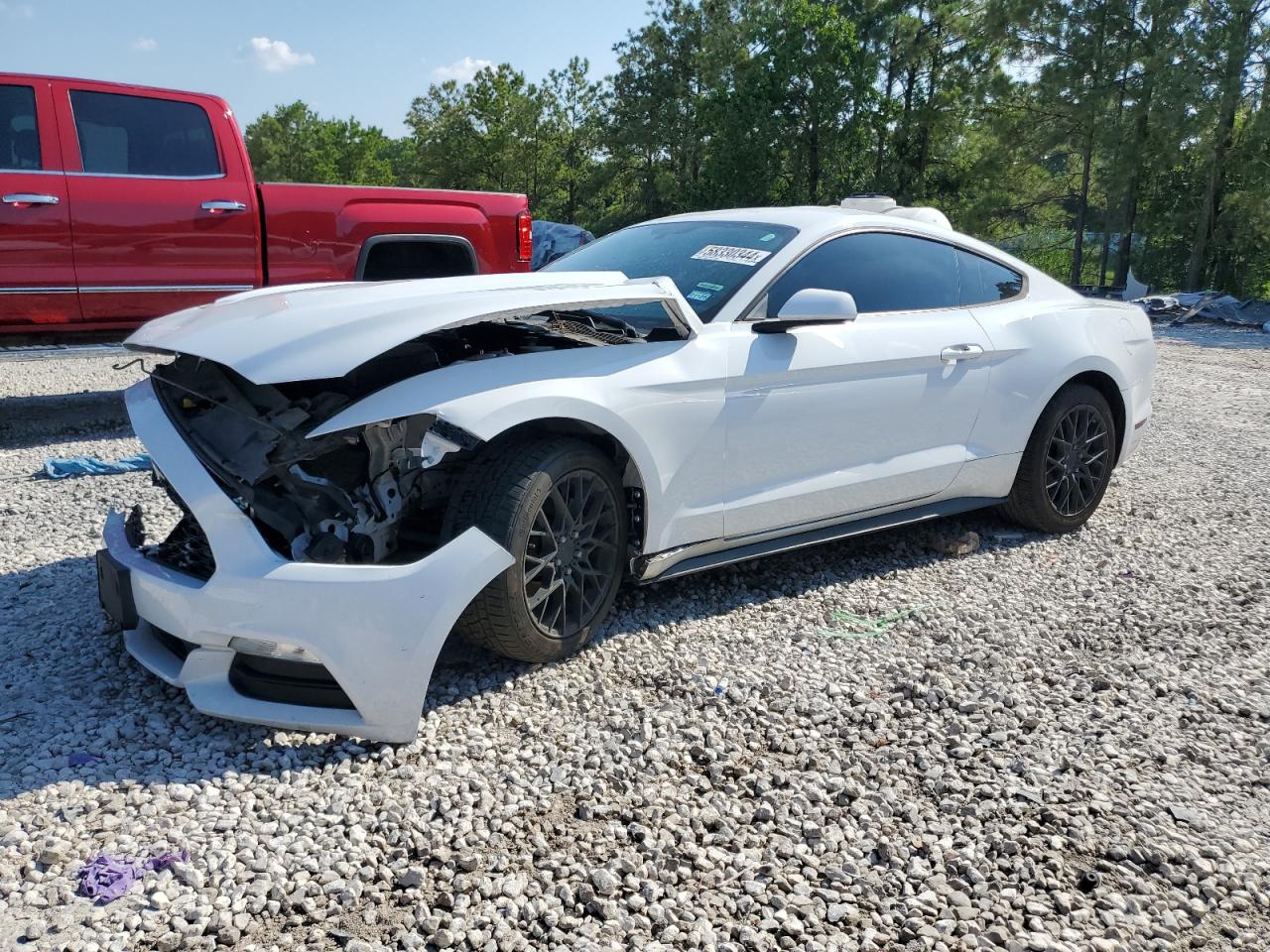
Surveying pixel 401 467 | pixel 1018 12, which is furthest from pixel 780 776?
pixel 1018 12

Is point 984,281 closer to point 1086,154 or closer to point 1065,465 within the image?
point 1065,465

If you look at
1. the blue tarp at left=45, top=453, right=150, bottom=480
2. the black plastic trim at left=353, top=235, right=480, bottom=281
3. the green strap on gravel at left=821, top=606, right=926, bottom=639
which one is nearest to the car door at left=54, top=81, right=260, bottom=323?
the black plastic trim at left=353, top=235, right=480, bottom=281

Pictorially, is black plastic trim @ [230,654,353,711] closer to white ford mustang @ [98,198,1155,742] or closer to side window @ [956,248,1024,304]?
white ford mustang @ [98,198,1155,742]

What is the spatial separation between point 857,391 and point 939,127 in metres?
36.4

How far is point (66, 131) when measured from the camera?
6.68m

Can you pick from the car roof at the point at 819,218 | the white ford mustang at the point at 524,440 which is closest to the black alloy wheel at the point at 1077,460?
the white ford mustang at the point at 524,440

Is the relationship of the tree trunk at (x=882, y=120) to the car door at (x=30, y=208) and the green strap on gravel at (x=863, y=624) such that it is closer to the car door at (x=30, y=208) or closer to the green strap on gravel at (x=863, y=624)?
the car door at (x=30, y=208)

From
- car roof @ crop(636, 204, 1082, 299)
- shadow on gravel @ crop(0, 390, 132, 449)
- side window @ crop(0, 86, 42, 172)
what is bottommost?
shadow on gravel @ crop(0, 390, 132, 449)

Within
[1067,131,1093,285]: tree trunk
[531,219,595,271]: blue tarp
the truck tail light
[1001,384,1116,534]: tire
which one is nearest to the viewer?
[1001,384,1116,534]: tire

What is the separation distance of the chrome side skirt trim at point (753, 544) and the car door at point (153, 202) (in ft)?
16.0

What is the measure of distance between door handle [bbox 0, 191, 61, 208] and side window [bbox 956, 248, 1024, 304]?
569 cm

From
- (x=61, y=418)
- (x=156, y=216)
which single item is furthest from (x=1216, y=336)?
(x=61, y=418)

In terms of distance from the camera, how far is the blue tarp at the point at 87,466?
587 cm

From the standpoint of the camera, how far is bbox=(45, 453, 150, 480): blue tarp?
19.2 ft
